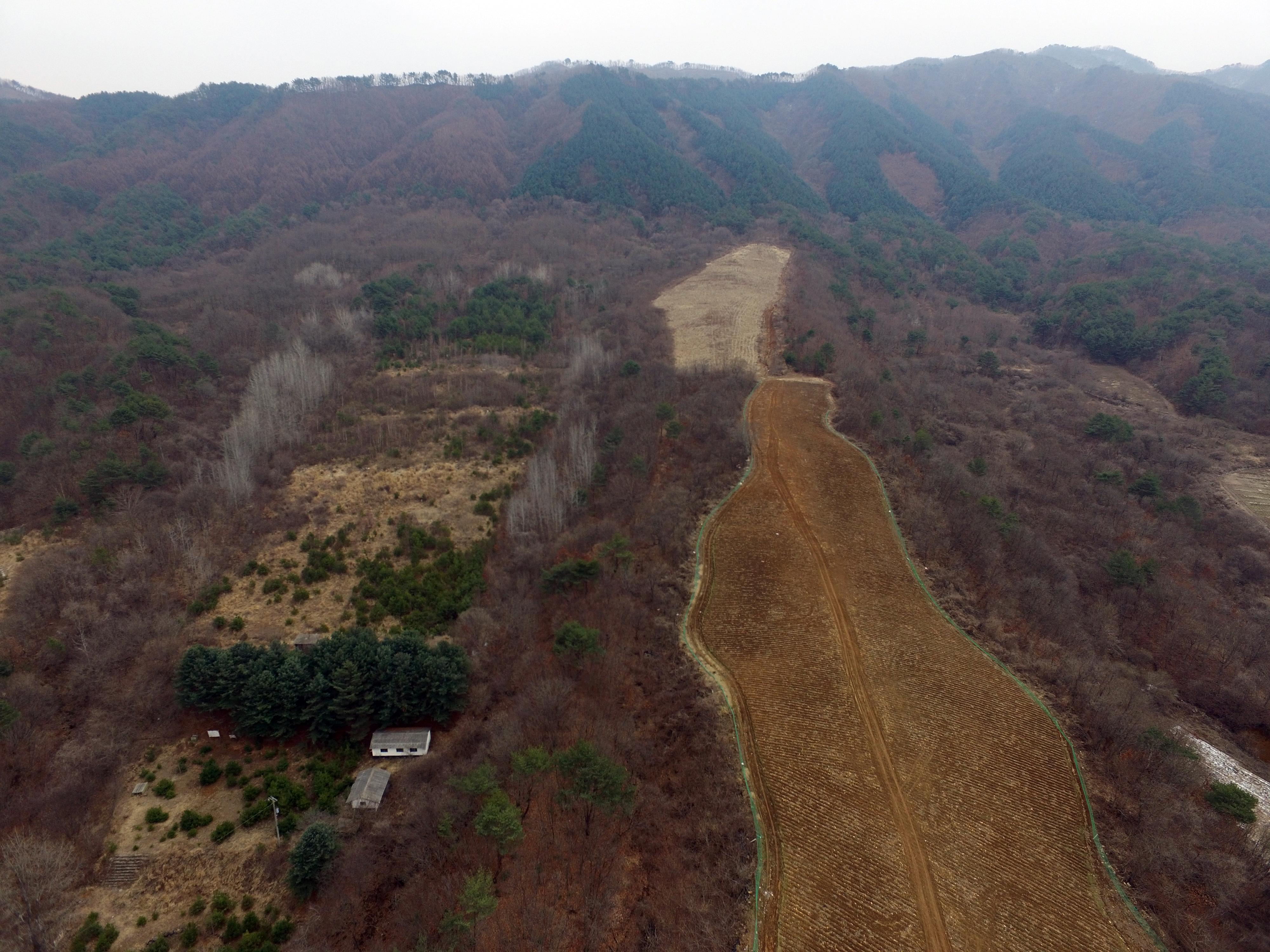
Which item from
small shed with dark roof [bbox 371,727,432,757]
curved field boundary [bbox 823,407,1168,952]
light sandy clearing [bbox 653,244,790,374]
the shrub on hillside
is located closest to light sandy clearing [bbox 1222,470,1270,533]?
curved field boundary [bbox 823,407,1168,952]

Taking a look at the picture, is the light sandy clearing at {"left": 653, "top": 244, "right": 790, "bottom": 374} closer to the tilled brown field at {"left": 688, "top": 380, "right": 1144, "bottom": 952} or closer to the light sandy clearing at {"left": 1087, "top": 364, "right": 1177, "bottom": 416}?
the tilled brown field at {"left": 688, "top": 380, "right": 1144, "bottom": 952}

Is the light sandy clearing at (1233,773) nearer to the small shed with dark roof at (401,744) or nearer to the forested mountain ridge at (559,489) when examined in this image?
the forested mountain ridge at (559,489)

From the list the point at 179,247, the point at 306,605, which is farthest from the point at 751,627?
the point at 179,247

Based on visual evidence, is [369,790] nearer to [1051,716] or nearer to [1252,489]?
[1051,716]

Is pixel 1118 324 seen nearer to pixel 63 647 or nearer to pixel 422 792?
pixel 422 792

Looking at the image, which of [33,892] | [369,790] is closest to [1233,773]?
[369,790]

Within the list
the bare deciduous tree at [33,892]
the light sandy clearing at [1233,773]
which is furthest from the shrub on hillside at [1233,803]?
the bare deciduous tree at [33,892]
